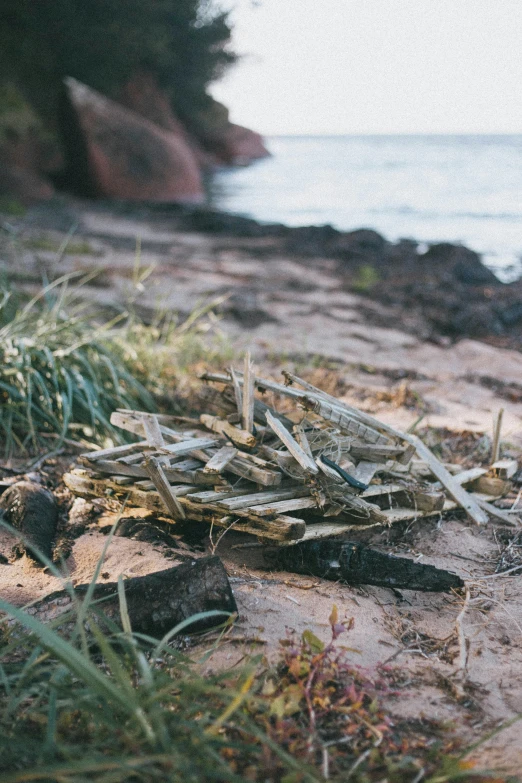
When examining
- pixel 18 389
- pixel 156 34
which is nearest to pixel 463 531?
pixel 18 389

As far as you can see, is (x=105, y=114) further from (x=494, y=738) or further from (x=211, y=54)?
(x=494, y=738)

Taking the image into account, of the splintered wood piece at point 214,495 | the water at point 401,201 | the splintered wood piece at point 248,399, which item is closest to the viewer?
the splintered wood piece at point 214,495

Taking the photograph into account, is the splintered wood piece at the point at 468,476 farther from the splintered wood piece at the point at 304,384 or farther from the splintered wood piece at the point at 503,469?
the splintered wood piece at the point at 304,384

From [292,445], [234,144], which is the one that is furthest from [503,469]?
[234,144]

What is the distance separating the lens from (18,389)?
11.8ft

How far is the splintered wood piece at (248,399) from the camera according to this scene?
2.83m

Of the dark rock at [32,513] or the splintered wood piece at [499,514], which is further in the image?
the splintered wood piece at [499,514]

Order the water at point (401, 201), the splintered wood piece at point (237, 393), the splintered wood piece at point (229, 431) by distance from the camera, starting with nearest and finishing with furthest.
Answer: the splintered wood piece at point (229, 431) → the splintered wood piece at point (237, 393) → the water at point (401, 201)

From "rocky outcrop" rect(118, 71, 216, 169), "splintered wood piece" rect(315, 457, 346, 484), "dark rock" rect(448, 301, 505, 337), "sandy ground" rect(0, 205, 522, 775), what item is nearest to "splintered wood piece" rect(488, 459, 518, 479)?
"sandy ground" rect(0, 205, 522, 775)

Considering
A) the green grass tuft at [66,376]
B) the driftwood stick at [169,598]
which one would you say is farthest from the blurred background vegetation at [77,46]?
the driftwood stick at [169,598]

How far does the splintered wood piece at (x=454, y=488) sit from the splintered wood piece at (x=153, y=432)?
1138mm

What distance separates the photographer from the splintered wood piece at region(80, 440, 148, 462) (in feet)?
9.08

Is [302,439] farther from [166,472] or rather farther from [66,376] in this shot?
[66,376]

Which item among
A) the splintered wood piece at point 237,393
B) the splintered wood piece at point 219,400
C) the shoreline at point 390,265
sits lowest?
the splintered wood piece at point 219,400
